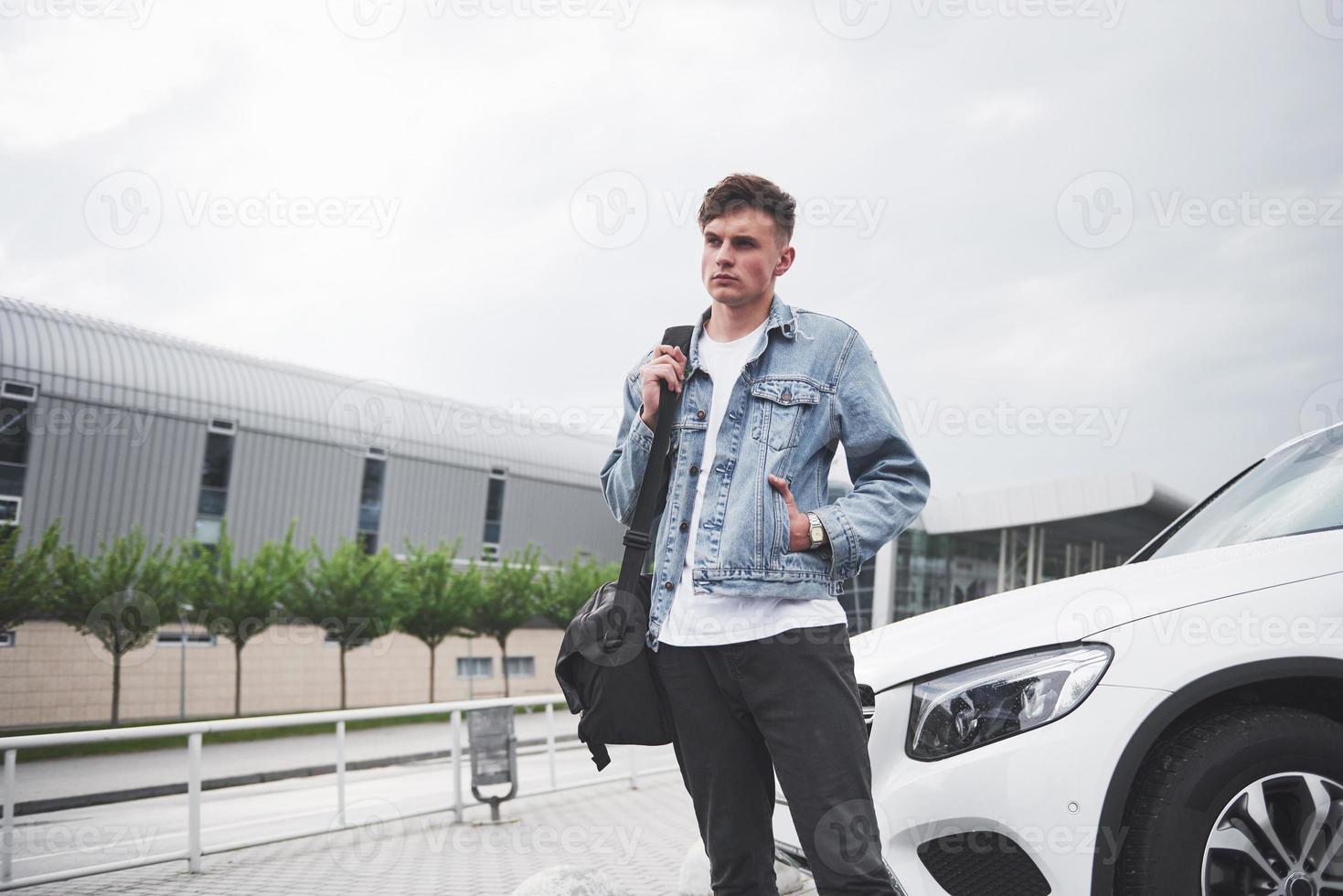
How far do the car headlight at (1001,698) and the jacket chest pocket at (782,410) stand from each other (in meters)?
0.85

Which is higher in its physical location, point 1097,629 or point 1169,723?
point 1097,629

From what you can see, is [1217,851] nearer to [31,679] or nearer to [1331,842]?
[1331,842]

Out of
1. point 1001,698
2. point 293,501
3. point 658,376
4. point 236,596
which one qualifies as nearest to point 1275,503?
point 1001,698

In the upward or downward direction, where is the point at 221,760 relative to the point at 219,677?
upward

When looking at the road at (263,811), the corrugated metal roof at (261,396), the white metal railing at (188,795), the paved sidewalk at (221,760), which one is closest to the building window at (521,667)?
the corrugated metal roof at (261,396)

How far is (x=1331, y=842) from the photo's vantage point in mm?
2268

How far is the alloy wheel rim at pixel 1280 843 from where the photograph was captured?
2.26 metres

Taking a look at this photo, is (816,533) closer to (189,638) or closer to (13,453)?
(189,638)

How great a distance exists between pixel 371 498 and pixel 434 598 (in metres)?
10.4

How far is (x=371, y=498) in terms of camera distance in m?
38.6

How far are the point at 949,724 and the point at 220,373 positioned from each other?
120 feet

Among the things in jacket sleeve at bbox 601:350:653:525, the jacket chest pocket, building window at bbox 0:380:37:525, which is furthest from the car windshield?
building window at bbox 0:380:37:525

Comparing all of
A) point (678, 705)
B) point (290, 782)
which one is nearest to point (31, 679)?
point (290, 782)

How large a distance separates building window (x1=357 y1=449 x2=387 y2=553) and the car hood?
3752cm
